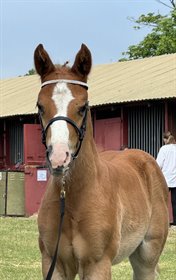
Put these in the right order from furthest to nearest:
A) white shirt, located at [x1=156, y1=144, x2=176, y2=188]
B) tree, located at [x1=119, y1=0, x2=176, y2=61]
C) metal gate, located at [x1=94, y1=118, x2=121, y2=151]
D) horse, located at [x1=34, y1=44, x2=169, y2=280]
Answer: tree, located at [x1=119, y1=0, x2=176, y2=61], metal gate, located at [x1=94, y1=118, x2=121, y2=151], white shirt, located at [x1=156, y1=144, x2=176, y2=188], horse, located at [x1=34, y1=44, x2=169, y2=280]

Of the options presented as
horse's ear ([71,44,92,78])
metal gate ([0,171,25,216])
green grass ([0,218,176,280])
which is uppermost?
horse's ear ([71,44,92,78])

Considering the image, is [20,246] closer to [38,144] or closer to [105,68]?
[38,144]

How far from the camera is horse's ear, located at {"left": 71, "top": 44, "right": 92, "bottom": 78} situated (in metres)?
5.24

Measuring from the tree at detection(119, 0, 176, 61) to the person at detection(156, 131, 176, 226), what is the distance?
21932 millimetres

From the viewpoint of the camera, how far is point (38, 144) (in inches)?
838

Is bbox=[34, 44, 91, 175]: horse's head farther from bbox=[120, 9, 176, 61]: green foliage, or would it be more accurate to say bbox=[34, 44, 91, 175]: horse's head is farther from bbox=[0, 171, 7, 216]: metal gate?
bbox=[120, 9, 176, 61]: green foliage

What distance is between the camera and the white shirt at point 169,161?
628 inches

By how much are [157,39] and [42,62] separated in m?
36.2

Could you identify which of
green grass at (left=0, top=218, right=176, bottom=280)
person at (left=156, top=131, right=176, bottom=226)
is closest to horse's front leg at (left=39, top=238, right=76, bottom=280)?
green grass at (left=0, top=218, right=176, bottom=280)

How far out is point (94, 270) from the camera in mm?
5320

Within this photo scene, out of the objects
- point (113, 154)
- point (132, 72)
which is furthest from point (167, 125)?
point (113, 154)

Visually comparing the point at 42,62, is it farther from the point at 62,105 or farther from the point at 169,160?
the point at 169,160

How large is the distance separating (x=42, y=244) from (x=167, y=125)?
13761mm

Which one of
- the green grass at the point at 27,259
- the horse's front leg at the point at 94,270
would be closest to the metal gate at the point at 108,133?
the green grass at the point at 27,259
